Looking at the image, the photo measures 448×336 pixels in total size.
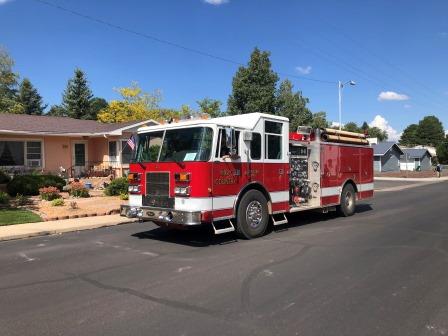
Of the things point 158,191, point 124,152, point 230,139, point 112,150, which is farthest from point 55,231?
point 112,150

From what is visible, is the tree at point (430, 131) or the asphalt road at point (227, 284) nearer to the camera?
the asphalt road at point (227, 284)

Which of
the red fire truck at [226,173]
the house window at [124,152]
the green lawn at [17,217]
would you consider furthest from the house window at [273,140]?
the house window at [124,152]

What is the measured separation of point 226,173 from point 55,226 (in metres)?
5.39

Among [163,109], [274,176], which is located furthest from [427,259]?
[163,109]

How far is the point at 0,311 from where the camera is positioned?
5.37 metres

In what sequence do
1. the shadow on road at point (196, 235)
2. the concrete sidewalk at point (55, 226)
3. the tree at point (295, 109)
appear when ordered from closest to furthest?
the shadow on road at point (196, 235)
the concrete sidewalk at point (55, 226)
the tree at point (295, 109)

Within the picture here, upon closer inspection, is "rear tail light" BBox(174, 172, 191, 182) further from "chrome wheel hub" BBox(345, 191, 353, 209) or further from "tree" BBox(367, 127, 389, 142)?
"tree" BBox(367, 127, 389, 142)

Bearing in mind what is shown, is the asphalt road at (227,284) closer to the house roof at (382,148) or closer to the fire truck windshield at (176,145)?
the fire truck windshield at (176,145)

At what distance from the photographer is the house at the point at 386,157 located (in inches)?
2434

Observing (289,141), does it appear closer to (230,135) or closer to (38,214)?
(230,135)

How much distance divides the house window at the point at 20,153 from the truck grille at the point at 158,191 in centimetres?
1702

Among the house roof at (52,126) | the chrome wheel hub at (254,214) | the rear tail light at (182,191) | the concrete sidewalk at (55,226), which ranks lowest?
the concrete sidewalk at (55,226)

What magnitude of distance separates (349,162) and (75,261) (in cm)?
880

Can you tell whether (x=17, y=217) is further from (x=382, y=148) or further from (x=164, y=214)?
(x=382, y=148)
